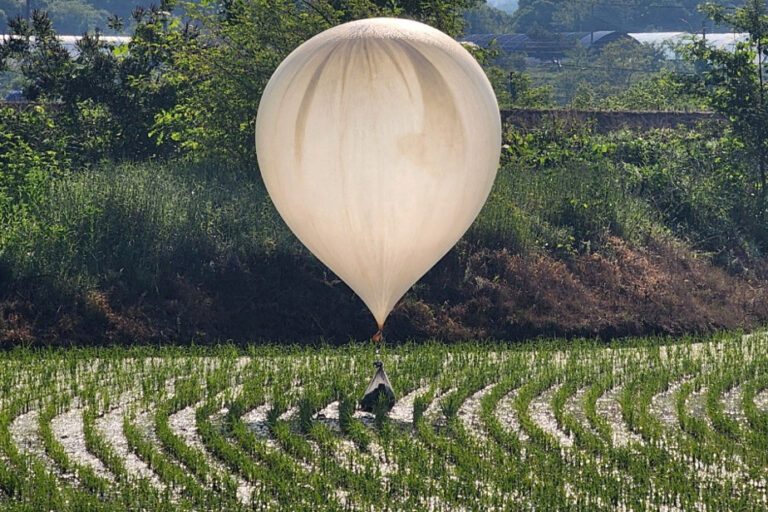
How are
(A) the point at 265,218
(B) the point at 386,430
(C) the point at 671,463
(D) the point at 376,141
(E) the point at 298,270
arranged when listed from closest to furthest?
(C) the point at 671,463 → (D) the point at 376,141 → (B) the point at 386,430 → (E) the point at 298,270 → (A) the point at 265,218

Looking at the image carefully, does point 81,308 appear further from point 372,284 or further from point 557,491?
point 557,491

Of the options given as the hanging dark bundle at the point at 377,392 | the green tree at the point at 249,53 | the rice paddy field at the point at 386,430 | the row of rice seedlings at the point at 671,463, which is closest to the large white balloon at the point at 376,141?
the hanging dark bundle at the point at 377,392

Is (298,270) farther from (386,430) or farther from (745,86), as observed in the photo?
(745,86)

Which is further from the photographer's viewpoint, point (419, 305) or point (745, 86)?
point (745, 86)

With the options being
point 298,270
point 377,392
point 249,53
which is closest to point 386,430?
point 377,392

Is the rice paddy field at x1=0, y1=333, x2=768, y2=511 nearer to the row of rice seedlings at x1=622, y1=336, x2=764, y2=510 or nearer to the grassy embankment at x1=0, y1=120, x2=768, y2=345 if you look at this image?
the row of rice seedlings at x1=622, y1=336, x2=764, y2=510

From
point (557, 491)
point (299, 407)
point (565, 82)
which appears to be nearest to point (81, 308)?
point (299, 407)
